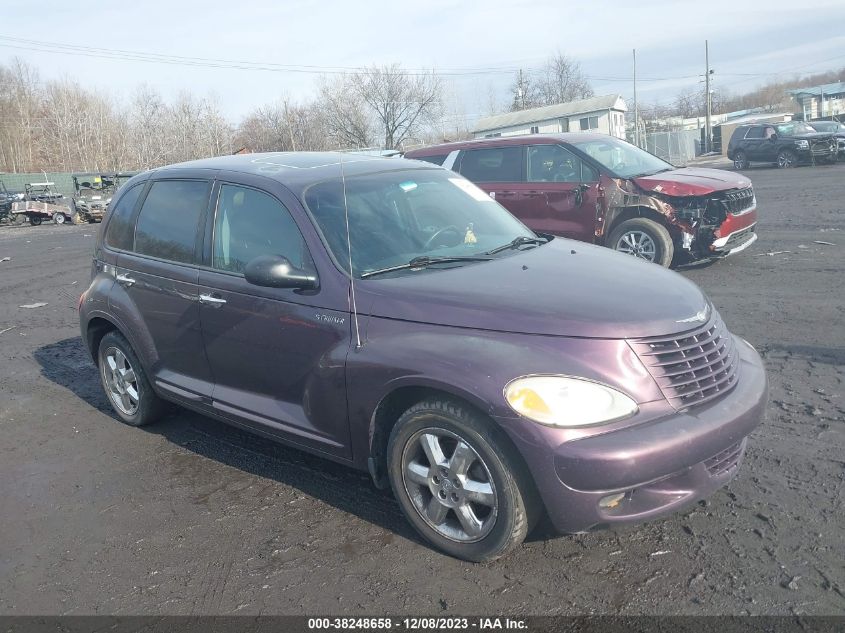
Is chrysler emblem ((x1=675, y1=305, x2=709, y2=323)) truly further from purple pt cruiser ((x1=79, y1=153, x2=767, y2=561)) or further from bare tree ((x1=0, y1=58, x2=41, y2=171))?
bare tree ((x1=0, y1=58, x2=41, y2=171))

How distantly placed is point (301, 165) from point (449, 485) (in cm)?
231

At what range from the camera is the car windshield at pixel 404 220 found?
13.0ft

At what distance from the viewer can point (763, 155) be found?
28.3 metres

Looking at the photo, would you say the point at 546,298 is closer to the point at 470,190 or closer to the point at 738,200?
the point at 470,190

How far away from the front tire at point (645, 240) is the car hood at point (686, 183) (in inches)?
16.3

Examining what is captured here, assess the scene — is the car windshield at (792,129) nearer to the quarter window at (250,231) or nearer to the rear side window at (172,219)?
the rear side window at (172,219)

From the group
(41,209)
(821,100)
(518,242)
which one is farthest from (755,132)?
(821,100)

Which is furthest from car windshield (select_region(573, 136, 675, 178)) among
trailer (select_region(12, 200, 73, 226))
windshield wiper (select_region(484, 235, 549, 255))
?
trailer (select_region(12, 200, 73, 226))

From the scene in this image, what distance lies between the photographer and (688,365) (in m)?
3.21

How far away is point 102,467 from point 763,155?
94.7ft

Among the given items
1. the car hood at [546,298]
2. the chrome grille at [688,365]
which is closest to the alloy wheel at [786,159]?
the car hood at [546,298]

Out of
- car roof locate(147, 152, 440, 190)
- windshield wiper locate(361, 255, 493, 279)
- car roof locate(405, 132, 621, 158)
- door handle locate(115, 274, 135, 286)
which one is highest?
car roof locate(405, 132, 621, 158)

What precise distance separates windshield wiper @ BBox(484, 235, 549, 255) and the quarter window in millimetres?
1096

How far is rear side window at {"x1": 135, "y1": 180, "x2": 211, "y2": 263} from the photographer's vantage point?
4668mm
